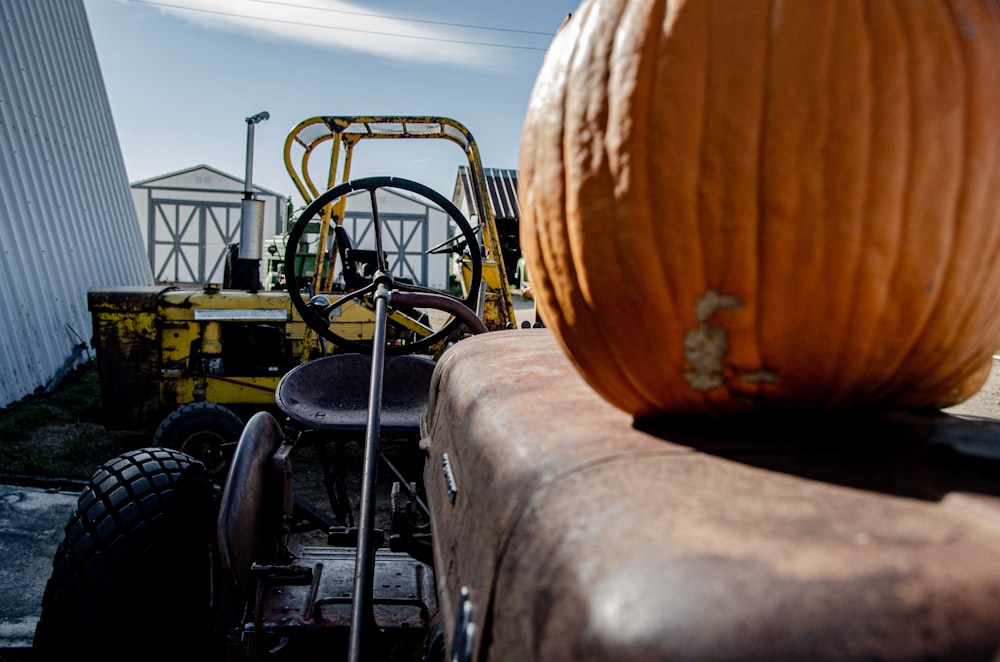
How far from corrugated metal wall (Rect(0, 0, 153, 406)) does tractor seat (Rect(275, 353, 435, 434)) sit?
5026mm

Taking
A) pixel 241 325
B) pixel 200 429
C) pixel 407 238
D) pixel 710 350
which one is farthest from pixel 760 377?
pixel 407 238

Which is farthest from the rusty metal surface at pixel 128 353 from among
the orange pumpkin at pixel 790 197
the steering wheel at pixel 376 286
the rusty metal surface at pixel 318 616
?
the orange pumpkin at pixel 790 197

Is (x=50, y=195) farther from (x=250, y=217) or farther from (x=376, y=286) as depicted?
(x=376, y=286)

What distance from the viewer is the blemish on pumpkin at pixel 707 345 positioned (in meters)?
0.93

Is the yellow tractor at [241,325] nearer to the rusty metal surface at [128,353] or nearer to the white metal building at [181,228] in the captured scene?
the rusty metal surface at [128,353]

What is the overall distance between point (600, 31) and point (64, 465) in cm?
540

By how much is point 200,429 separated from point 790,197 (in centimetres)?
449

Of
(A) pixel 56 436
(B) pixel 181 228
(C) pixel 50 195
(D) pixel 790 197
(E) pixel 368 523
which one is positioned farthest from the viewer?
(B) pixel 181 228

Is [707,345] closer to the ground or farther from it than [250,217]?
farther from it

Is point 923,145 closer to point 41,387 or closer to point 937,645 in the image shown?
point 937,645

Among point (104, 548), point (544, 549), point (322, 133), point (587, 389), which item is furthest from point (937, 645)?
point (322, 133)

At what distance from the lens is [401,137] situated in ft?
19.4

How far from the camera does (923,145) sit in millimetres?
854

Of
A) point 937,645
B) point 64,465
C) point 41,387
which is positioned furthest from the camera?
point 41,387
